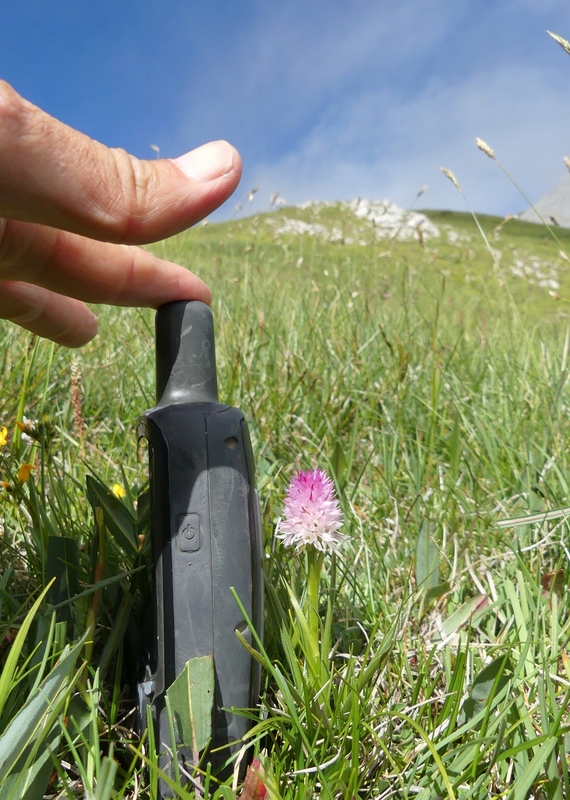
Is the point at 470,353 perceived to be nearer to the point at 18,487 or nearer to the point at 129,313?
the point at 129,313

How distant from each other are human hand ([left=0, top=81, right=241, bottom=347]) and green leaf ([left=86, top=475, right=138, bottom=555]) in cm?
35

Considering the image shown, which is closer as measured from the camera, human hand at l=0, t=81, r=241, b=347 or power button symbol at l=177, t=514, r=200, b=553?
human hand at l=0, t=81, r=241, b=347

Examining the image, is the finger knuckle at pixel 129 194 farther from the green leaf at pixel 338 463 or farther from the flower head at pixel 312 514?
the green leaf at pixel 338 463

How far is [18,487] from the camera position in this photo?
1.11m

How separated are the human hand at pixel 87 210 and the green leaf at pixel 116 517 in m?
0.35

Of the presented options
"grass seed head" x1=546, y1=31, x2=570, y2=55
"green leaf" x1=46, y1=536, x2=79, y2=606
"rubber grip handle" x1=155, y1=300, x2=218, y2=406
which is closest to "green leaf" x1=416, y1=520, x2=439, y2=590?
"rubber grip handle" x1=155, y1=300, x2=218, y2=406

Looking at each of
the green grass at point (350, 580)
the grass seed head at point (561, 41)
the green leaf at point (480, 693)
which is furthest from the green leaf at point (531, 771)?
the grass seed head at point (561, 41)

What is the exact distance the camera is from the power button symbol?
2.83 ft

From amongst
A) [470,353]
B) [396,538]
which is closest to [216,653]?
[396,538]

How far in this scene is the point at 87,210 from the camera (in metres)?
0.80

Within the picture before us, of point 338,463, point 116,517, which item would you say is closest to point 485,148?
point 338,463

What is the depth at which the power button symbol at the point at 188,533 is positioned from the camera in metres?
0.86

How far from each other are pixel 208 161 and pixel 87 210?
0.22 meters

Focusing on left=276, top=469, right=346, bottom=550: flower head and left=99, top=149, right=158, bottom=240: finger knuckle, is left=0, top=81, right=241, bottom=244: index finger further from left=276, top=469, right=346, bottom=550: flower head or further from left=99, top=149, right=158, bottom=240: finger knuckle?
left=276, top=469, right=346, bottom=550: flower head
